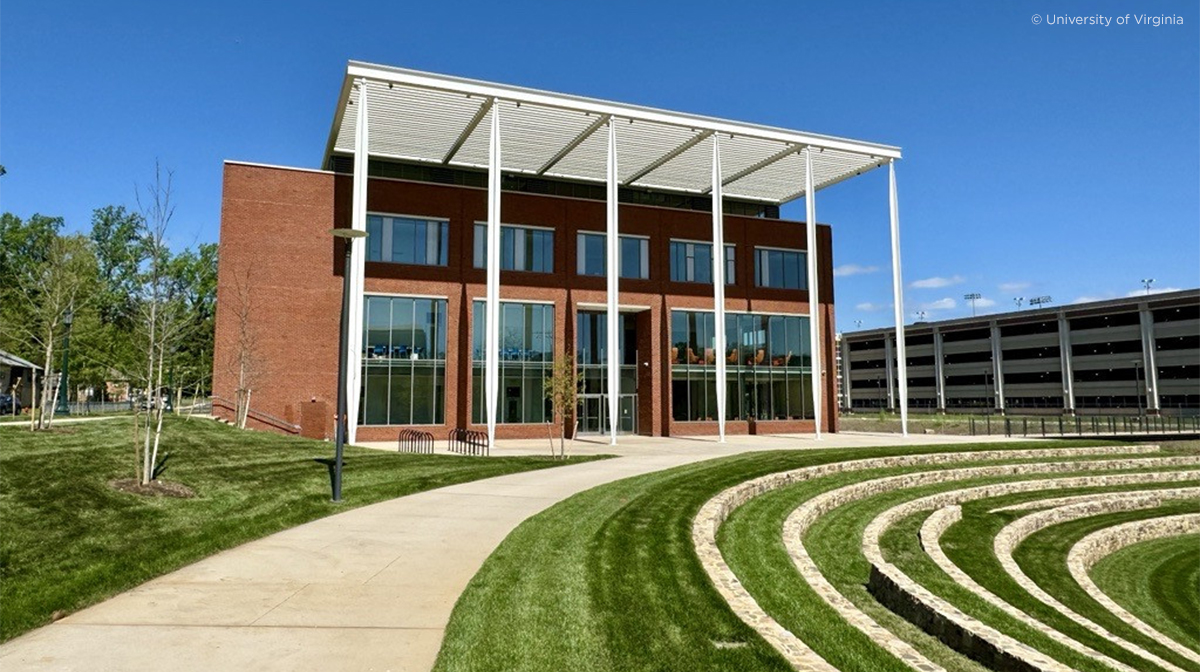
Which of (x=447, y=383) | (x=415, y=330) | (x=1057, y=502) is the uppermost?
(x=415, y=330)

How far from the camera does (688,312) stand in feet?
138

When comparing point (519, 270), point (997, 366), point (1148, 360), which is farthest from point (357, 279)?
point (997, 366)

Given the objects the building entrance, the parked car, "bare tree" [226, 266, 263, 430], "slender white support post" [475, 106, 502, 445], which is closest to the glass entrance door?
the building entrance

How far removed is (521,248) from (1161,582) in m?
30.1

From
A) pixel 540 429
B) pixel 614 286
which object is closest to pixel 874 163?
pixel 614 286

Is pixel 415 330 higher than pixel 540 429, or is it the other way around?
pixel 415 330

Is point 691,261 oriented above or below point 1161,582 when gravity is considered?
above

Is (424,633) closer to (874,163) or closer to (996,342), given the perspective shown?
(874,163)

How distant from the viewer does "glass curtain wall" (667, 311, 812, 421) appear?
4147 centimetres

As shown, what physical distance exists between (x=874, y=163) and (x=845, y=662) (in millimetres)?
39196

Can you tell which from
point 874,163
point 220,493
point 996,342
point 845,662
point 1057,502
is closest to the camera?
point 845,662

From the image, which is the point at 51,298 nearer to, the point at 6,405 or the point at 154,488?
the point at 154,488

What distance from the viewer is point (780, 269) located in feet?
147

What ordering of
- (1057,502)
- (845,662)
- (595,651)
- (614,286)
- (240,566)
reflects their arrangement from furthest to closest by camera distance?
1. (614,286)
2. (1057,502)
3. (240,566)
4. (845,662)
5. (595,651)
